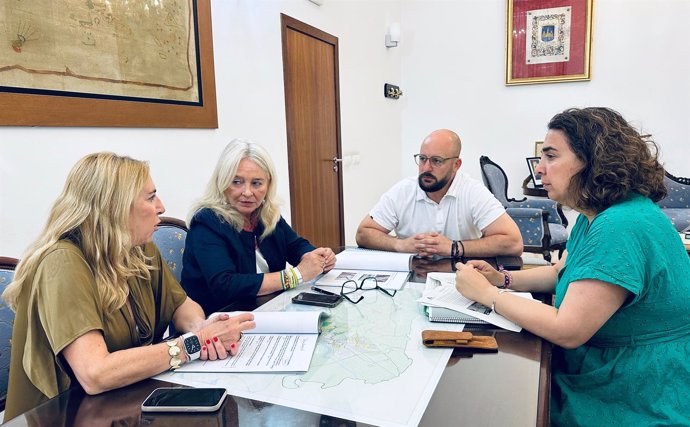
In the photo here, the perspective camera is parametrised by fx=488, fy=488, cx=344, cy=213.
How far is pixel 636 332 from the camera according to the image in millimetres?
1145

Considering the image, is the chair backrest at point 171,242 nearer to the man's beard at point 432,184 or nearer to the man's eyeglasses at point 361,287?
the man's eyeglasses at point 361,287

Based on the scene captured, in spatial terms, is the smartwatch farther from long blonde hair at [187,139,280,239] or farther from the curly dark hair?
the curly dark hair

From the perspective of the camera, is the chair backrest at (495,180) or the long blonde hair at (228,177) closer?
the long blonde hair at (228,177)

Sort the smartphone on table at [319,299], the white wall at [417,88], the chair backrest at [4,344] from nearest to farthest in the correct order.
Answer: the chair backrest at [4,344] < the smartphone on table at [319,299] < the white wall at [417,88]

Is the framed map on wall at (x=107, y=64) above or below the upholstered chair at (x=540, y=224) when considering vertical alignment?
above

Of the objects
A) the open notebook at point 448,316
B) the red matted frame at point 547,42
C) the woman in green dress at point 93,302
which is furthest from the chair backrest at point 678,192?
the woman in green dress at point 93,302

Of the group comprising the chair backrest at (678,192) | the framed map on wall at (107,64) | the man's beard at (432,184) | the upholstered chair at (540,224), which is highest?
the framed map on wall at (107,64)

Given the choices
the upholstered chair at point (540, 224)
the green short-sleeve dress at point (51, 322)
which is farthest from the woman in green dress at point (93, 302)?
the upholstered chair at point (540, 224)

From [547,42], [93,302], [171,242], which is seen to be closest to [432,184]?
[171,242]

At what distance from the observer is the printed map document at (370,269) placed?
1.58 m

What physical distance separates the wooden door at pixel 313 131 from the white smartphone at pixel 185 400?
2.51 meters

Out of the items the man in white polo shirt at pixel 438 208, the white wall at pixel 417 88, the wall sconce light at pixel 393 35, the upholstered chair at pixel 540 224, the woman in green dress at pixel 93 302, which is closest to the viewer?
the woman in green dress at pixel 93 302

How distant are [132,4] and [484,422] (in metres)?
2.08

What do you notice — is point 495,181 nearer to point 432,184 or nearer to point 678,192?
point 678,192
